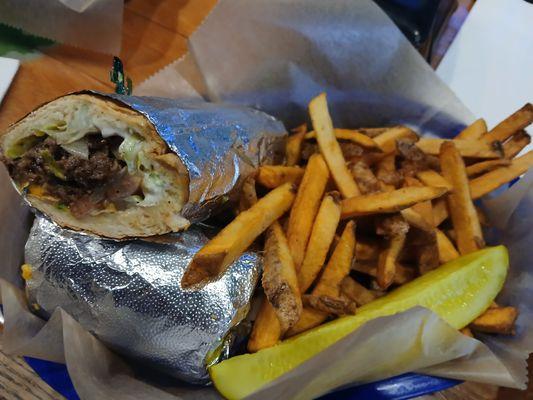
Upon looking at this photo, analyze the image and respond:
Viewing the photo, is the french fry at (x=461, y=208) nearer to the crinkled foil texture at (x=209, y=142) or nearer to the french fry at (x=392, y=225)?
the french fry at (x=392, y=225)

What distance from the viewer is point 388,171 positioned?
134 cm

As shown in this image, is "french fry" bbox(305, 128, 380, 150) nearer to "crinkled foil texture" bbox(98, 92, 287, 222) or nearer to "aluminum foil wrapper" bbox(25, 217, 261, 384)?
"crinkled foil texture" bbox(98, 92, 287, 222)

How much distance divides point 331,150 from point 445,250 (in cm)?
38

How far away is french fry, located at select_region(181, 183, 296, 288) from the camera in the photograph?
94 cm

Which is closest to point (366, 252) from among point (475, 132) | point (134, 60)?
point (475, 132)

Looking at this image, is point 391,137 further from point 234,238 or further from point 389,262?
point 234,238

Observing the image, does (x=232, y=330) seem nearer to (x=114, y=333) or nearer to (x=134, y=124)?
(x=114, y=333)

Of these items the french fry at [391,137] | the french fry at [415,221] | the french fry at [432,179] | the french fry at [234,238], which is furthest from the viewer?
the french fry at [391,137]

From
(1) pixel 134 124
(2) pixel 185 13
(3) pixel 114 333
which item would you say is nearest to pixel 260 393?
(3) pixel 114 333

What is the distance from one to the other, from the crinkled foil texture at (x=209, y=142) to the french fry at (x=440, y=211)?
470 millimetres

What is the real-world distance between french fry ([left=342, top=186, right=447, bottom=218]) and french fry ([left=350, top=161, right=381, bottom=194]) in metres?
0.10

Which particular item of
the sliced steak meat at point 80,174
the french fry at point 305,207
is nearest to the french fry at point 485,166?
the french fry at point 305,207

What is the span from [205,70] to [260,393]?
103 cm

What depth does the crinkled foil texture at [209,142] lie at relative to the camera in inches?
40.9
